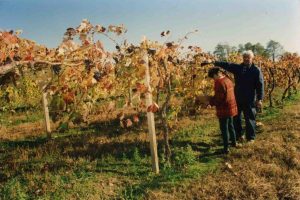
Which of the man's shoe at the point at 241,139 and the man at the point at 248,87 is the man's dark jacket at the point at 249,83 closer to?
the man at the point at 248,87

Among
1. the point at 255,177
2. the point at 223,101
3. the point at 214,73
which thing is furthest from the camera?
the point at 223,101

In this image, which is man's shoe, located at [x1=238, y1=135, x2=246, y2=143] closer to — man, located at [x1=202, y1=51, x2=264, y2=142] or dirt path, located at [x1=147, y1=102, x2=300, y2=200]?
man, located at [x1=202, y1=51, x2=264, y2=142]

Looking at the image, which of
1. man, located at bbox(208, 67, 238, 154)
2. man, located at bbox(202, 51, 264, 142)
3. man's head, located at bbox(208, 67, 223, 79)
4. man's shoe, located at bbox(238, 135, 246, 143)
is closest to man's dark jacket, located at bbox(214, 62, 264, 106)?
man, located at bbox(202, 51, 264, 142)

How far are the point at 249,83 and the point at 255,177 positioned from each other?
233cm

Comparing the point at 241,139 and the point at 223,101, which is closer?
the point at 223,101

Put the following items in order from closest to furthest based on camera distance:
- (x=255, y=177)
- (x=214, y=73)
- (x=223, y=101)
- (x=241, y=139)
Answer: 1. (x=255, y=177)
2. (x=214, y=73)
3. (x=223, y=101)
4. (x=241, y=139)

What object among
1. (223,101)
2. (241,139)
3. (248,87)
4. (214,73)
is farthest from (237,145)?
(214,73)

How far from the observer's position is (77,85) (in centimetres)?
474

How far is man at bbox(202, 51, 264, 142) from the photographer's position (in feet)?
24.5

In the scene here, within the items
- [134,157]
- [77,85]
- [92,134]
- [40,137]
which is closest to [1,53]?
[77,85]

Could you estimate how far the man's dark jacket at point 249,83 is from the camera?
294 inches

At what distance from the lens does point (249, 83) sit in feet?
24.8

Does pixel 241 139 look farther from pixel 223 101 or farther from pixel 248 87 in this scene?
pixel 223 101

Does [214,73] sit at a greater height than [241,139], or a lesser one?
greater
